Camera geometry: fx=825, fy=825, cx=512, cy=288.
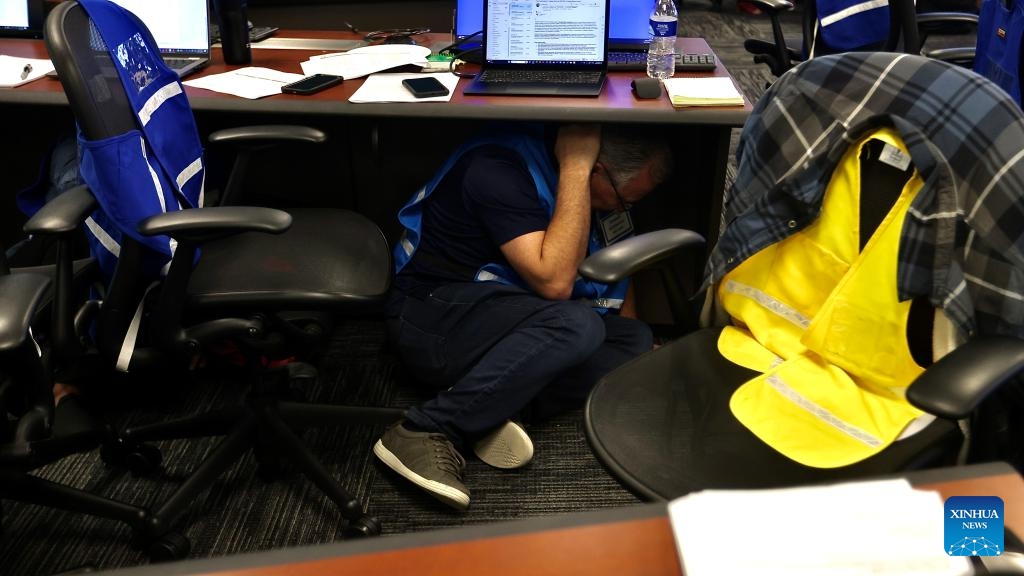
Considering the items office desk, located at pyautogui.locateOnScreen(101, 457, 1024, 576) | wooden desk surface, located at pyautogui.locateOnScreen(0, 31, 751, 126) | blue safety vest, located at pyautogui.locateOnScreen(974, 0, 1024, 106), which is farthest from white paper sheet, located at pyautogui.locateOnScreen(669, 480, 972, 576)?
blue safety vest, located at pyautogui.locateOnScreen(974, 0, 1024, 106)

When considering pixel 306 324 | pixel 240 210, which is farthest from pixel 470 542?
pixel 306 324

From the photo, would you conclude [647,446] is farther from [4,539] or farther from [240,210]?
[4,539]

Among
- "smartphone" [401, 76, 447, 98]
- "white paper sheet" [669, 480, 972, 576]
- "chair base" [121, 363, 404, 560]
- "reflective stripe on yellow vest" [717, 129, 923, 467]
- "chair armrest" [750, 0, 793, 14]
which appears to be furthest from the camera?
"chair armrest" [750, 0, 793, 14]

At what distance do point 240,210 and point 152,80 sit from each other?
0.42 m

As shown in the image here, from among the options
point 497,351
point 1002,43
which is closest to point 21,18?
point 497,351

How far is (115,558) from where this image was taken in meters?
1.60

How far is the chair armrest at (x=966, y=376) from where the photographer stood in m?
0.91

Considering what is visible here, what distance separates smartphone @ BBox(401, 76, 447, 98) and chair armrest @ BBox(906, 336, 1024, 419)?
1264mm

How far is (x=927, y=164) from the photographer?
1.16 metres

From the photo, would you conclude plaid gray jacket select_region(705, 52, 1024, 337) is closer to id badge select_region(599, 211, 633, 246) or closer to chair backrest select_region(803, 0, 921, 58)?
id badge select_region(599, 211, 633, 246)

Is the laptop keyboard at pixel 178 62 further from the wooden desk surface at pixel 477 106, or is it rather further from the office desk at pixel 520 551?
the office desk at pixel 520 551

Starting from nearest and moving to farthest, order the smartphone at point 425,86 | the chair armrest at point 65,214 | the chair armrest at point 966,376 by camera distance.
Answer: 1. the chair armrest at point 966,376
2. the chair armrest at point 65,214
3. the smartphone at point 425,86

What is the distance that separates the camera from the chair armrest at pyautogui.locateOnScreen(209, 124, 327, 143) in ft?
5.60

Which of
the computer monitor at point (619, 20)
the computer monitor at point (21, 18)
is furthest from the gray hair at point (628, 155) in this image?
the computer monitor at point (21, 18)
